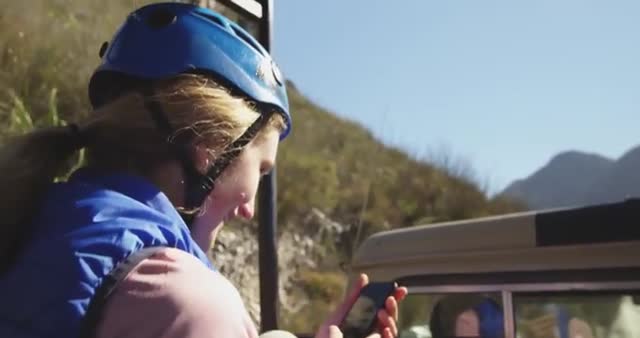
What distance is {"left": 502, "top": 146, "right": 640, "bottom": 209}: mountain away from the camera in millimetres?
19859

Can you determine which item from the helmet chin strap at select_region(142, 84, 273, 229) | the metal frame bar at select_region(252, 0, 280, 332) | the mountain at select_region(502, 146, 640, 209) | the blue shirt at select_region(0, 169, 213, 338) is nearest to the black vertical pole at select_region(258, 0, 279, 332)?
the metal frame bar at select_region(252, 0, 280, 332)

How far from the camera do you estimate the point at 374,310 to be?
6.20 ft

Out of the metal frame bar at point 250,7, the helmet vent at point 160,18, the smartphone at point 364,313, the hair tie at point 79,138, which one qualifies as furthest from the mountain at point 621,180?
the hair tie at point 79,138

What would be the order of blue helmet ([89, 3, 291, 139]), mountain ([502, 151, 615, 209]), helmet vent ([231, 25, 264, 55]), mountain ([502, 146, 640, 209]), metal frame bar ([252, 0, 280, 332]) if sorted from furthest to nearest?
mountain ([502, 151, 615, 209]) → mountain ([502, 146, 640, 209]) → metal frame bar ([252, 0, 280, 332]) → helmet vent ([231, 25, 264, 55]) → blue helmet ([89, 3, 291, 139])

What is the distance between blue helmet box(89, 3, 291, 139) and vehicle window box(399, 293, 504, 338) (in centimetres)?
97

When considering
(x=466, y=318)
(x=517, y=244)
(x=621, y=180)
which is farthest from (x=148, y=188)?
(x=621, y=180)

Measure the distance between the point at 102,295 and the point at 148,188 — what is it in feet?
0.82

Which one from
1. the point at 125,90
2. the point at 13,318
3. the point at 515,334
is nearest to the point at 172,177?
the point at 125,90

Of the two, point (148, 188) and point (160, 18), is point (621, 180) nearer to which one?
point (160, 18)

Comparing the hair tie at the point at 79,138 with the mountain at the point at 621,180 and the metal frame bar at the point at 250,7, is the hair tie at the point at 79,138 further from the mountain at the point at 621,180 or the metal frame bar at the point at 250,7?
the mountain at the point at 621,180

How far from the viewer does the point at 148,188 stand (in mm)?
1422

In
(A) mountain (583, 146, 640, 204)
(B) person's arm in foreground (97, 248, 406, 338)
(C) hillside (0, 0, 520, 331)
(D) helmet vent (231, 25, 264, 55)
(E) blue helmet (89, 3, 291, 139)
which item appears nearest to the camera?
(B) person's arm in foreground (97, 248, 406, 338)

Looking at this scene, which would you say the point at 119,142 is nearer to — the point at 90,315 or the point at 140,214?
the point at 140,214

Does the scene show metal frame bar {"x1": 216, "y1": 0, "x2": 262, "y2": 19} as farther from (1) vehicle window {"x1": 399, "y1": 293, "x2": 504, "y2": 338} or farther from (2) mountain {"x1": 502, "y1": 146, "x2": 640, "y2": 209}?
(2) mountain {"x1": 502, "y1": 146, "x2": 640, "y2": 209}
